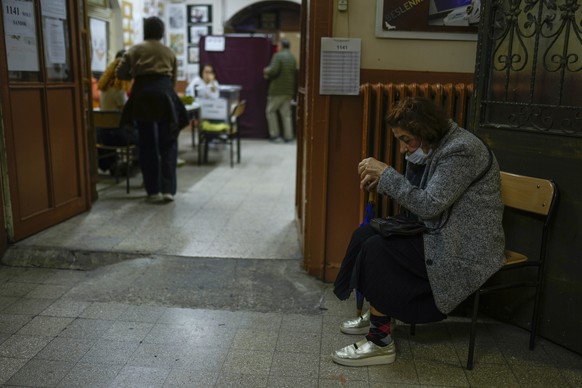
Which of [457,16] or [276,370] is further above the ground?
[457,16]

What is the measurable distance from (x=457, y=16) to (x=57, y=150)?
9.45 feet

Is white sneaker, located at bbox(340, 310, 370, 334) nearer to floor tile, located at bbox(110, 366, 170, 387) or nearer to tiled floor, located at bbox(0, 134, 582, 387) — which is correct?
tiled floor, located at bbox(0, 134, 582, 387)

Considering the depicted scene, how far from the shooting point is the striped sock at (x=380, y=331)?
7.74ft

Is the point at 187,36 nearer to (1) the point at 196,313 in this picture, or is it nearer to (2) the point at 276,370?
(1) the point at 196,313

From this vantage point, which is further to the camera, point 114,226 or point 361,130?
point 114,226

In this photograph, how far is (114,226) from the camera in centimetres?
402

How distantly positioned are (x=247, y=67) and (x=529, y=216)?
705 cm

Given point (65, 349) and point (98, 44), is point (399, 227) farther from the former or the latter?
point (98, 44)

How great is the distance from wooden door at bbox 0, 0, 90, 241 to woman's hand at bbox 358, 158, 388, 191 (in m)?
2.37

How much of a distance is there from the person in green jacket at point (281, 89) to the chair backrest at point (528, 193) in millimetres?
6448

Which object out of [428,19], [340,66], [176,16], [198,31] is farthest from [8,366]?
[176,16]

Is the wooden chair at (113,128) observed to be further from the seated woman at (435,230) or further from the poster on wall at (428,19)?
the seated woman at (435,230)

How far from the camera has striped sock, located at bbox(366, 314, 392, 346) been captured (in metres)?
2.36

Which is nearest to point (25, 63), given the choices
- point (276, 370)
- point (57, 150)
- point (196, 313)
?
point (57, 150)
